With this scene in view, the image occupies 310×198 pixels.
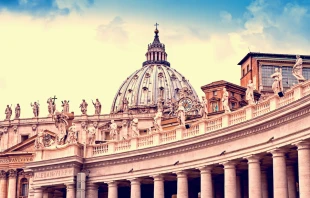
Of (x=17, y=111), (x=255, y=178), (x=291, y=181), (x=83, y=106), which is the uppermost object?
(x=83, y=106)

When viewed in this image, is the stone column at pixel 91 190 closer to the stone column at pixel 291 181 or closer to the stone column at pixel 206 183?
the stone column at pixel 206 183

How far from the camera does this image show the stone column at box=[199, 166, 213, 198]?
2586 inches

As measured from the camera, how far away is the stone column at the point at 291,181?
61.3 meters

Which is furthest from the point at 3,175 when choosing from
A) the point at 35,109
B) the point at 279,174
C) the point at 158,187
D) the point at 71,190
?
the point at 279,174

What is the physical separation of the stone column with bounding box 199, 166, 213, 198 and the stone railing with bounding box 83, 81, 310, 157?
3.32m

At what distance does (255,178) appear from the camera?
60.2 meters

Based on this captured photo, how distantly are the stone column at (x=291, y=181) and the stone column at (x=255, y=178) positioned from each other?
267cm

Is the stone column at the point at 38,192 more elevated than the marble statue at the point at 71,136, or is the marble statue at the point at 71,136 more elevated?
the marble statue at the point at 71,136

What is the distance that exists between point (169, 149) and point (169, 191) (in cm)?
888

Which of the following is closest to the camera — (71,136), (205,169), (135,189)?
(205,169)

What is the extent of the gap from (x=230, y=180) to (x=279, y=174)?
685 centimetres

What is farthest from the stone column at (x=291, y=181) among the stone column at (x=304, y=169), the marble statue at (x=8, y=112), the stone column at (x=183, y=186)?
the marble statue at (x=8, y=112)

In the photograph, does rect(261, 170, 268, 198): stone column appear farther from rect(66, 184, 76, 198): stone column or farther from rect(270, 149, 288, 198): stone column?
rect(66, 184, 76, 198): stone column

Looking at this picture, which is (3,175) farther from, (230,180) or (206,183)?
(230,180)
